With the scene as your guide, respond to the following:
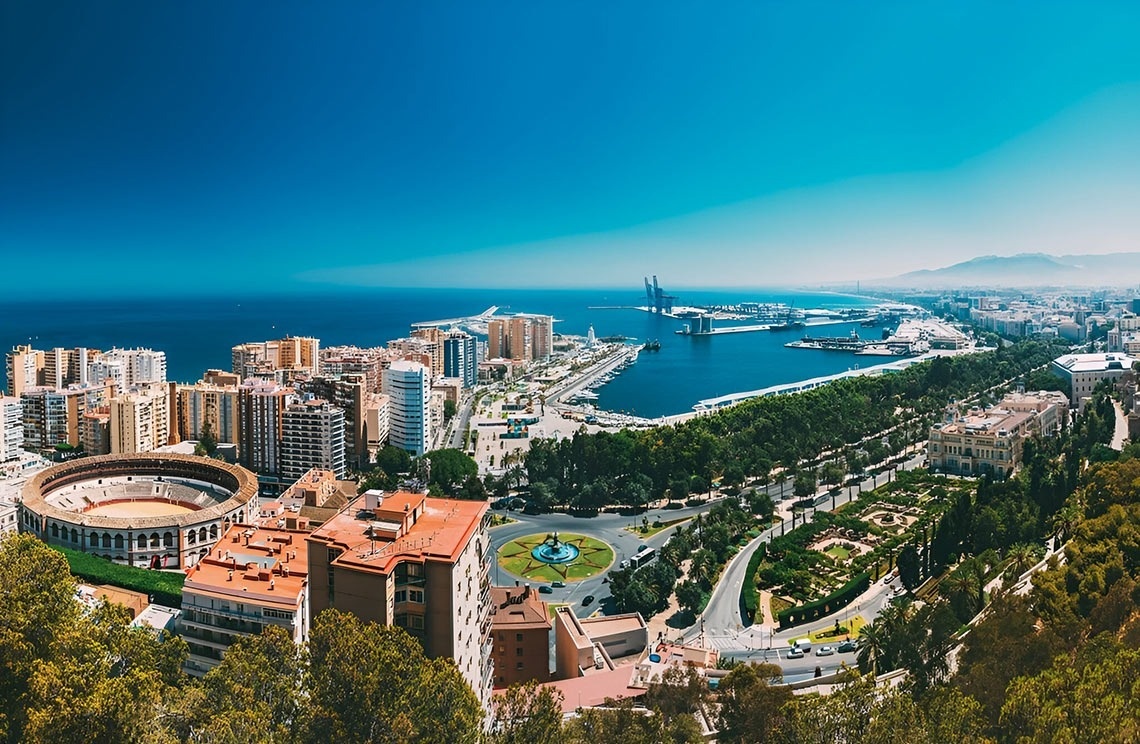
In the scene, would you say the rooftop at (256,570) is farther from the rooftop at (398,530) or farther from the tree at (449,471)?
the tree at (449,471)

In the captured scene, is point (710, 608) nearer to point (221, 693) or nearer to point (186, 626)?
point (186, 626)

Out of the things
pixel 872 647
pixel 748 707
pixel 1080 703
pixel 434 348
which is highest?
pixel 434 348

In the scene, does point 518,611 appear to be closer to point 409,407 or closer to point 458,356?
point 409,407

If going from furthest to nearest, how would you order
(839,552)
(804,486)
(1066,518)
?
(804,486) < (839,552) < (1066,518)

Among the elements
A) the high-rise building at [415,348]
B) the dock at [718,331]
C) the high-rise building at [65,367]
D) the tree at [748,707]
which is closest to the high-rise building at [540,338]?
the high-rise building at [415,348]

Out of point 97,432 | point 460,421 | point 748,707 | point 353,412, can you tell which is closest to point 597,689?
point 748,707

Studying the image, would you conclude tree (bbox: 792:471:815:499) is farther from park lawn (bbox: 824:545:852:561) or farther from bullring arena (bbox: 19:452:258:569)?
bullring arena (bbox: 19:452:258:569)
